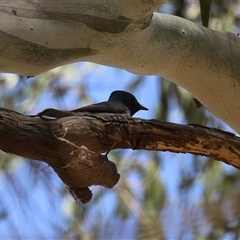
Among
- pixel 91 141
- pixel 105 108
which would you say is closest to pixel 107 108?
pixel 105 108

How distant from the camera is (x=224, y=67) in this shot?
80 centimetres

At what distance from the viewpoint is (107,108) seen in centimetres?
85

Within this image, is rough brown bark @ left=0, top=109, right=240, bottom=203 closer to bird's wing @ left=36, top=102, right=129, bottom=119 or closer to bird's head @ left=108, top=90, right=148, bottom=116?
bird's wing @ left=36, top=102, right=129, bottom=119

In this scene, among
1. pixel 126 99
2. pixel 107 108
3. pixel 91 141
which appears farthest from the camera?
pixel 126 99

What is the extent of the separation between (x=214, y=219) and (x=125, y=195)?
0.35 m

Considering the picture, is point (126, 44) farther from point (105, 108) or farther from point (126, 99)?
point (126, 99)

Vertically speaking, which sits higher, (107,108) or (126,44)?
(126,44)

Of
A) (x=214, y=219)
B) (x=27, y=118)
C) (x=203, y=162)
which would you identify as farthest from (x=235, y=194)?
(x=27, y=118)

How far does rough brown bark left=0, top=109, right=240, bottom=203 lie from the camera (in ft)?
2.33

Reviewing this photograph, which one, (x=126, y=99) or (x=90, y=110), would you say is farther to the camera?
(x=126, y=99)

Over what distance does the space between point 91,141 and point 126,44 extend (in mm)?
128

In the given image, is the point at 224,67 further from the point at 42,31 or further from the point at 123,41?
the point at 42,31

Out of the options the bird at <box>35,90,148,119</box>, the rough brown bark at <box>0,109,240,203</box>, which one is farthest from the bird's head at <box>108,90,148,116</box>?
the rough brown bark at <box>0,109,240,203</box>

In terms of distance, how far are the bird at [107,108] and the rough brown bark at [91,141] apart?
0.06ft
